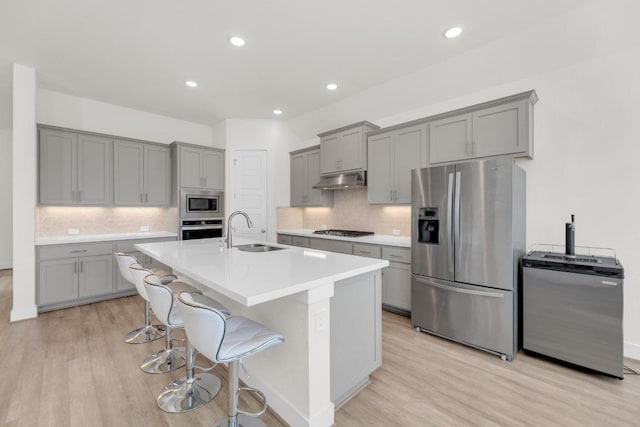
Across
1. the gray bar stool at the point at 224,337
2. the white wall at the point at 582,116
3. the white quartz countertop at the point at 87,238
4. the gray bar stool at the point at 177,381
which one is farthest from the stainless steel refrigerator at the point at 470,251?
the white quartz countertop at the point at 87,238

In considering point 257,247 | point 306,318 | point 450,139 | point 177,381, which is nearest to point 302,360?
point 306,318

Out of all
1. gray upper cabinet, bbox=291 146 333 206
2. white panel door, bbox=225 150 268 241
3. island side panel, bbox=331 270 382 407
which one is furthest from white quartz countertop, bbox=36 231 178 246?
island side panel, bbox=331 270 382 407

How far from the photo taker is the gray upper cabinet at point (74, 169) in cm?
385

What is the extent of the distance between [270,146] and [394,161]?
2.62m

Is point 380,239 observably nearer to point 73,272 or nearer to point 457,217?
point 457,217

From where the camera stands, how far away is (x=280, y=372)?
72.2 inches

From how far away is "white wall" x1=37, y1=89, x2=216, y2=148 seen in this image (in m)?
4.14

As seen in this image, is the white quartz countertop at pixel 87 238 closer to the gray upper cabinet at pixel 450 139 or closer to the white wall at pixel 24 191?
the white wall at pixel 24 191

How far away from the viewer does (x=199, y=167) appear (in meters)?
5.06

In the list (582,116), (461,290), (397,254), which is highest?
(582,116)

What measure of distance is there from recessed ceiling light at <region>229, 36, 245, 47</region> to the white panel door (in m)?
2.61

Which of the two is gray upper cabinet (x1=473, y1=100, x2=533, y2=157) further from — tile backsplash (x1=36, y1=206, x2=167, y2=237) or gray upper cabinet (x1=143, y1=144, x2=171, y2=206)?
tile backsplash (x1=36, y1=206, x2=167, y2=237)

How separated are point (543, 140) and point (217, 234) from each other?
195 inches

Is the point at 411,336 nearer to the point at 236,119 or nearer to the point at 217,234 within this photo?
the point at 217,234
